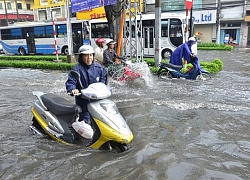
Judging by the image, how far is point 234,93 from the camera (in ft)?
23.6

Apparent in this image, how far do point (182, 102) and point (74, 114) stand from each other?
11.0 ft

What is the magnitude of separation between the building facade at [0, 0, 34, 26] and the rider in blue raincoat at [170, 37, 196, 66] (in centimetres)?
3989

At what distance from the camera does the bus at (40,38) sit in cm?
1992

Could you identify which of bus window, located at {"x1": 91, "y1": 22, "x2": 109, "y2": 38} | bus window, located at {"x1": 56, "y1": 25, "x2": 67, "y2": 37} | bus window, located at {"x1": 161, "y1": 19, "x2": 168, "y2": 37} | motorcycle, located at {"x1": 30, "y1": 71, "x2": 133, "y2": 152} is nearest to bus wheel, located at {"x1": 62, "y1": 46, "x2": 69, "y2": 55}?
bus window, located at {"x1": 56, "y1": 25, "x2": 67, "y2": 37}

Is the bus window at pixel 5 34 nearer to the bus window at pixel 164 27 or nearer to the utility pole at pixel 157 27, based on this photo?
the bus window at pixel 164 27

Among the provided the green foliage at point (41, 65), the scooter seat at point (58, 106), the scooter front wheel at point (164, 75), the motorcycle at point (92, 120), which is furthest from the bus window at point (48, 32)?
the scooter seat at point (58, 106)

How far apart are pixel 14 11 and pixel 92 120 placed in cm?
4710

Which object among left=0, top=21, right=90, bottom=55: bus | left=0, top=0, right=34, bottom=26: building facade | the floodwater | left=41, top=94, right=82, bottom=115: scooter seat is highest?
left=0, top=0, right=34, bottom=26: building facade

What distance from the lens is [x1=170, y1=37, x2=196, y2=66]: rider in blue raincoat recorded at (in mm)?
8773

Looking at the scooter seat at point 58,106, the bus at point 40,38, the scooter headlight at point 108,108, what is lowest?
the scooter seat at point 58,106

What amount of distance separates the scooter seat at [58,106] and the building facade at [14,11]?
142 ft

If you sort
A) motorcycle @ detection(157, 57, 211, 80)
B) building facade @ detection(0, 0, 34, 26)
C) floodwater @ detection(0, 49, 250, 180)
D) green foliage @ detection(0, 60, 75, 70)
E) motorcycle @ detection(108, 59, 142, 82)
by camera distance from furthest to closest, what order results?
building facade @ detection(0, 0, 34, 26), green foliage @ detection(0, 60, 75, 70), motorcycle @ detection(157, 57, 211, 80), motorcycle @ detection(108, 59, 142, 82), floodwater @ detection(0, 49, 250, 180)

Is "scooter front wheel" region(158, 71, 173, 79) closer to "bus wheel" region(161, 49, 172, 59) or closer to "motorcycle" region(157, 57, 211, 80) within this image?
"motorcycle" region(157, 57, 211, 80)

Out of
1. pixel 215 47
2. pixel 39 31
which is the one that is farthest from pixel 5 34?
pixel 215 47
